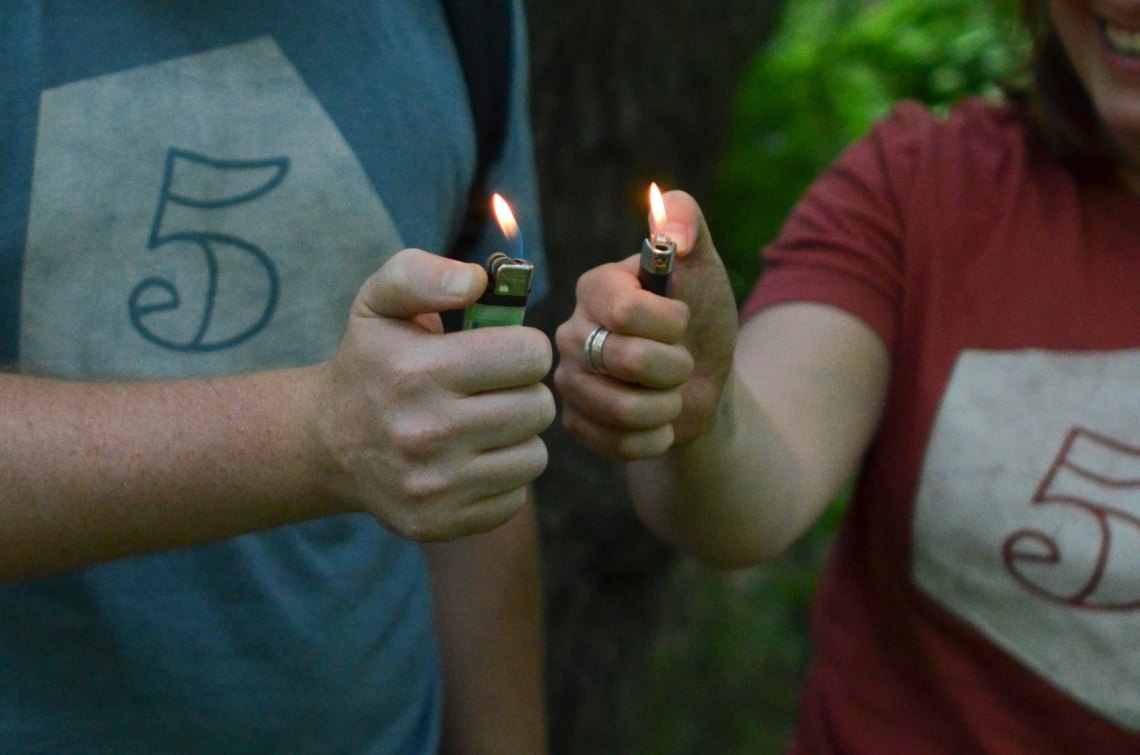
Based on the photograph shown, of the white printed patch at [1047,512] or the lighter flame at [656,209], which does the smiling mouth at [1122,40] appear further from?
the lighter flame at [656,209]

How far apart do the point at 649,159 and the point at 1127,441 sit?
1.63 metres

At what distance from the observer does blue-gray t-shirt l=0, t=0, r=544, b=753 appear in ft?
4.23

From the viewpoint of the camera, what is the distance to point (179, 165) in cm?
137

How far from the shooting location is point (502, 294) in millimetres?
1063

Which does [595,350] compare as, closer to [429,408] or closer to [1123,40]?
[429,408]

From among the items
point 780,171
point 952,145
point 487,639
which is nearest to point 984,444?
point 952,145

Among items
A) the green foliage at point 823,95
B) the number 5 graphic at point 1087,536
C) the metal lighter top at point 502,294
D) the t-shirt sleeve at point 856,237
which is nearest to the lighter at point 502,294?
the metal lighter top at point 502,294

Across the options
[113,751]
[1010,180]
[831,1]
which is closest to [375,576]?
[113,751]

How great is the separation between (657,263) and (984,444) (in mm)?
753

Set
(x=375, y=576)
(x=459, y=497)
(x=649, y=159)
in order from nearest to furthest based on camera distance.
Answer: (x=459, y=497) < (x=375, y=576) < (x=649, y=159)

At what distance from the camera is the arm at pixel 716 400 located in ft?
4.03

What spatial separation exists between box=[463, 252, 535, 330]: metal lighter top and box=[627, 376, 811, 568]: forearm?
441 mm

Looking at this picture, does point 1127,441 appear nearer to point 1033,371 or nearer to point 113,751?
point 1033,371

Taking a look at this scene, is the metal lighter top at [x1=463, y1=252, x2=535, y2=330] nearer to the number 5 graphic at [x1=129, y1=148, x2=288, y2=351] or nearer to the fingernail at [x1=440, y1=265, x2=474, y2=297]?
the fingernail at [x1=440, y1=265, x2=474, y2=297]
